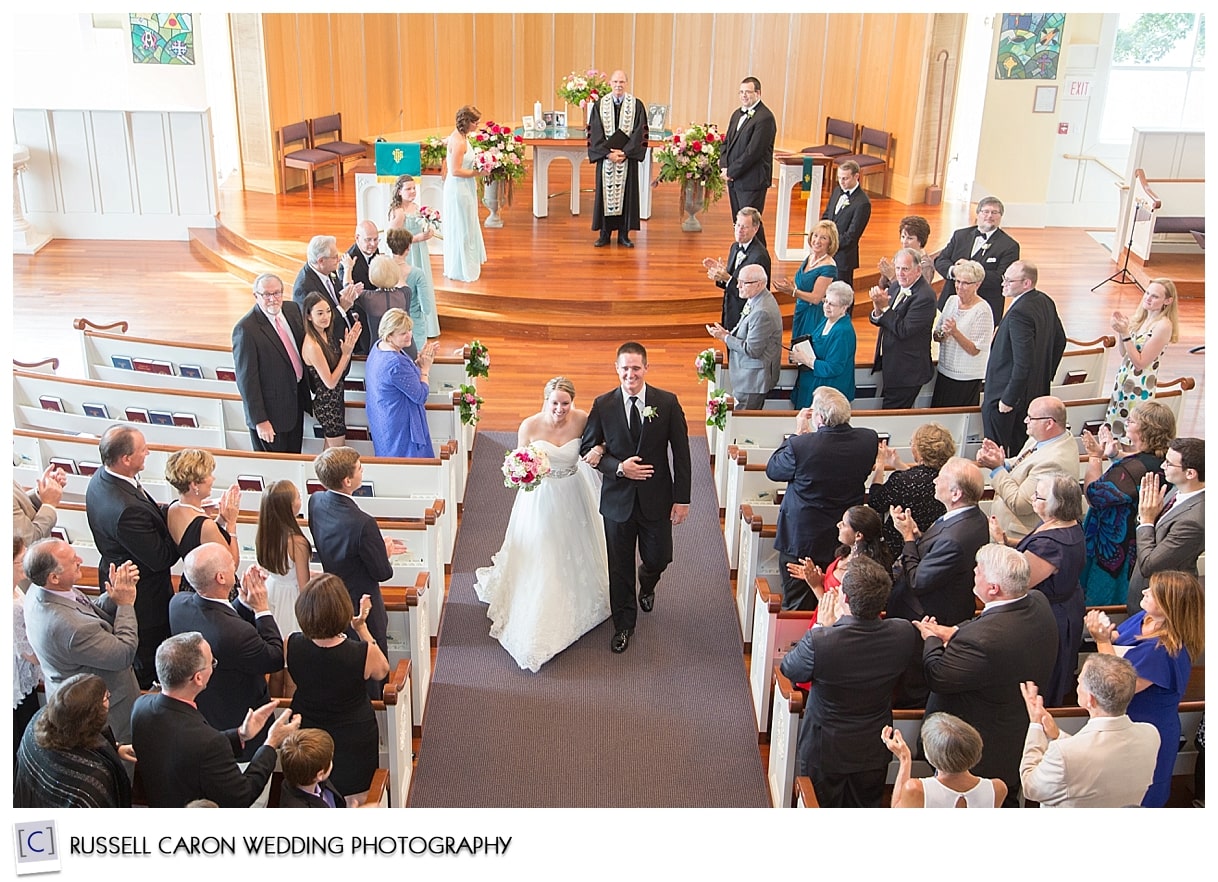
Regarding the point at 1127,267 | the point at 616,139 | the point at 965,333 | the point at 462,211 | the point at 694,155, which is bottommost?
the point at 1127,267

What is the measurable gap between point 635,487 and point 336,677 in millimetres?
2098

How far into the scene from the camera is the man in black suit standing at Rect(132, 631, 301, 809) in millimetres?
3779

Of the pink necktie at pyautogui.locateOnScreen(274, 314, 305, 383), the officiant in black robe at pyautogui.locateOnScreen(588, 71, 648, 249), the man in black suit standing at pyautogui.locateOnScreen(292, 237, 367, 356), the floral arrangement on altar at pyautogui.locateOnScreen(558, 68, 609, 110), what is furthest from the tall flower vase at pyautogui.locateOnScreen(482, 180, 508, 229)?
the pink necktie at pyautogui.locateOnScreen(274, 314, 305, 383)

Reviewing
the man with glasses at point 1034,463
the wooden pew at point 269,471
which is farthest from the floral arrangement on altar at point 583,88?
the man with glasses at point 1034,463

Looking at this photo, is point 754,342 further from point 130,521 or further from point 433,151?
point 433,151

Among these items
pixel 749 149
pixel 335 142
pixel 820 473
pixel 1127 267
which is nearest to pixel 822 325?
pixel 820 473

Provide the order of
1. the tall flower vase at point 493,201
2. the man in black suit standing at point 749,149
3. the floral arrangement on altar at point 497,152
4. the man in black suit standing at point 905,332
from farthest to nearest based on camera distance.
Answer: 1. the tall flower vase at point 493,201
2. the floral arrangement on altar at point 497,152
3. the man in black suit standing at point 749,149
4. the man in black suit standing at point 905,332

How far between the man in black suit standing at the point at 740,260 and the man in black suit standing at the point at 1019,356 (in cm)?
160

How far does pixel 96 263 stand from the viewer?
12.3m

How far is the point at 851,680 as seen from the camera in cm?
435

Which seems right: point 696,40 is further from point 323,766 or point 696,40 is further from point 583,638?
point 323,766

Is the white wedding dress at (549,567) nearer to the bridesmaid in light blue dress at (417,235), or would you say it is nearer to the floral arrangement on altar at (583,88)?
the bridesmaid in light blue dress at (417,235)

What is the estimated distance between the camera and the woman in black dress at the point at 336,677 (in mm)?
4172
